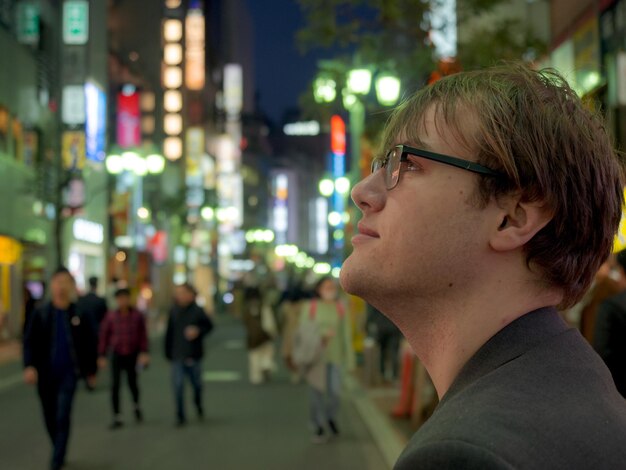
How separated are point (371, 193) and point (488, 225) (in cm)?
26

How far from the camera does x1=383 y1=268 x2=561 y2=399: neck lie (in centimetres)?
186

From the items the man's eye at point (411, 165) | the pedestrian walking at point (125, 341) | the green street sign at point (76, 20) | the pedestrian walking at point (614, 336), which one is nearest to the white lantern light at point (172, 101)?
the green street sign at point (76, 20)

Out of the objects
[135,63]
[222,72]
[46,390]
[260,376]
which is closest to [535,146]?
[46,390]

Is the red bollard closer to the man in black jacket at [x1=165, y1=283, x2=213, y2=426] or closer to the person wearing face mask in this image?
the person wearing face mask

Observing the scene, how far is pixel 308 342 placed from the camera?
1315 centimetres

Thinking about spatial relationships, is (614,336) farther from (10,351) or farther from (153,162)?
(153,162)

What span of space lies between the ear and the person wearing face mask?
422 inches

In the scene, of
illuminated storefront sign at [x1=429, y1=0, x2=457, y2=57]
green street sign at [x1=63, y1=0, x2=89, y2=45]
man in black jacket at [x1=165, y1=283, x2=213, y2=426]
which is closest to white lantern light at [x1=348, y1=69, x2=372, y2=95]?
illuminated storefront sign at [x1=429, y1=0, x2=457, y2=57]

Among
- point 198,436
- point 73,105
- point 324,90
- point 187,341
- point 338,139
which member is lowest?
point 198,436

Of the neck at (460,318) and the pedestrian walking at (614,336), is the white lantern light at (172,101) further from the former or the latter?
the neck at (460,318)

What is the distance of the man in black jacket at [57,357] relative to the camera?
10344 millimetres

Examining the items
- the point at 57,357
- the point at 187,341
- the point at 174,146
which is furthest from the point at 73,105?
the point at 174,146

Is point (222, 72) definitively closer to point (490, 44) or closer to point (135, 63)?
point (135, 63)

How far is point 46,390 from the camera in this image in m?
10.5
